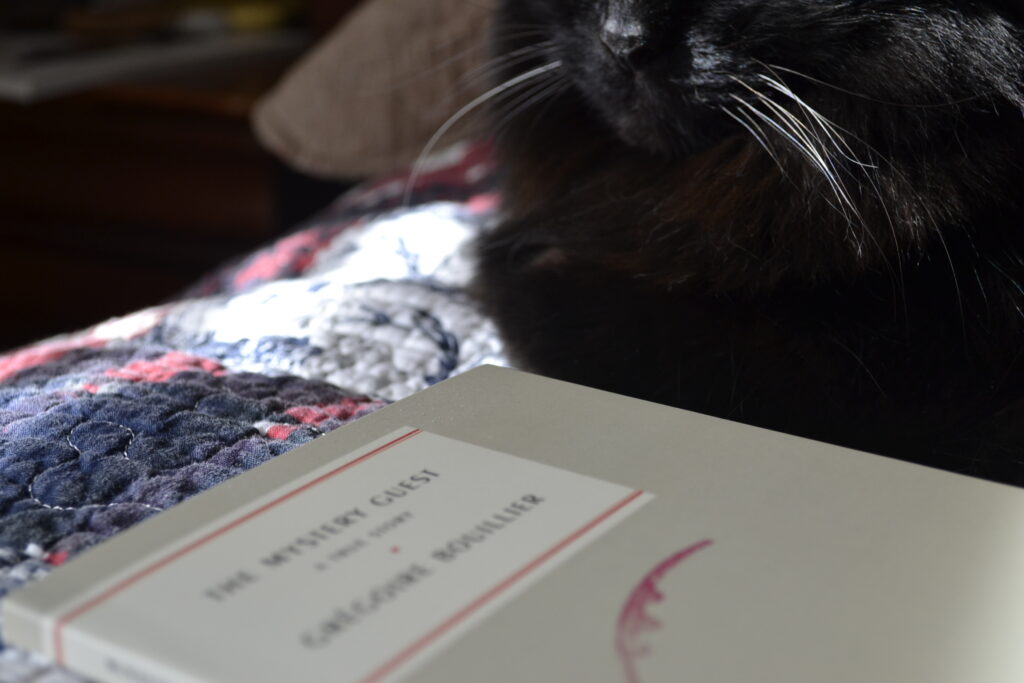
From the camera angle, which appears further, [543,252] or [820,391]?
[543,252]

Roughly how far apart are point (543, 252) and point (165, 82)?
119 centimetres

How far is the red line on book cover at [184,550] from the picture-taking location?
1.15 feet

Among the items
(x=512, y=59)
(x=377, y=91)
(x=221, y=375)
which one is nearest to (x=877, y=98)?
(x=512, y=59)

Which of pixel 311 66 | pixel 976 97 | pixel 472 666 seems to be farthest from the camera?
pixel 311 66

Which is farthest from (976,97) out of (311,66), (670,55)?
(311,66)

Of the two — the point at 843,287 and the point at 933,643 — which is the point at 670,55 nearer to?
the point at 843,287

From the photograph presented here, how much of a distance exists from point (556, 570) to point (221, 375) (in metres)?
0.34

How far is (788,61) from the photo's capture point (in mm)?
586

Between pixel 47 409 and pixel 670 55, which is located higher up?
pixel 670 55

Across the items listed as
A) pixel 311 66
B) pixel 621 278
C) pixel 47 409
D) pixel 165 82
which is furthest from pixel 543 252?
pixel 165 82

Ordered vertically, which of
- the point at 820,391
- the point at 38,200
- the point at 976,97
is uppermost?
the point at 976,97

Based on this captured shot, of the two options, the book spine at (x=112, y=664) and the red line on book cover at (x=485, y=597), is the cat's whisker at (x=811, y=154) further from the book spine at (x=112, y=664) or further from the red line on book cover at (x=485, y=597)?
the book spine at (x=112, y=664)

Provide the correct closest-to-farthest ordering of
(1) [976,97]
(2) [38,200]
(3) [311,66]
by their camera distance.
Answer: (1) [976,97] < (3) [311,66] < (2) [38,200]

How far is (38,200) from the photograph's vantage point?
6.31ft
